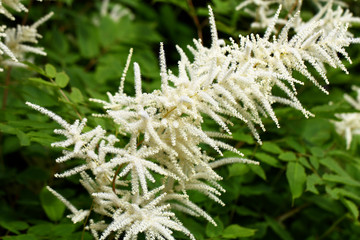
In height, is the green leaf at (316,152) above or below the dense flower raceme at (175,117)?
above

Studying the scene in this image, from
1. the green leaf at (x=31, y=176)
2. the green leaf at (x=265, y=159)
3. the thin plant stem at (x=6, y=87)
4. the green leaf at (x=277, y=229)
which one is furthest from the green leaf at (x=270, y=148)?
the thin plant stem at (x=6, y=87)

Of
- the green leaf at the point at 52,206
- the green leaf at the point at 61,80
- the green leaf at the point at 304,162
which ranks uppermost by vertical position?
the green leaf at the point at 61,80

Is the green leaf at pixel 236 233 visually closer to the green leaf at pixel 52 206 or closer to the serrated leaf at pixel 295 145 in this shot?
the serrated leaf at pixel 295 145

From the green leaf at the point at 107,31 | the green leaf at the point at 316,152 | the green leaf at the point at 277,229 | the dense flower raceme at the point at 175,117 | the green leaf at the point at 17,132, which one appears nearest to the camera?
the dense flower raceme at the point at 175,117

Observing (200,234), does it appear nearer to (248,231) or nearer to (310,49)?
(248,231)

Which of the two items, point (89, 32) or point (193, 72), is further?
point (89, 32)

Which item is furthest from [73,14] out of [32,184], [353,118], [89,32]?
[353,118]

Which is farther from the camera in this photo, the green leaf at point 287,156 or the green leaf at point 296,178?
the green leaf at point 287,156
